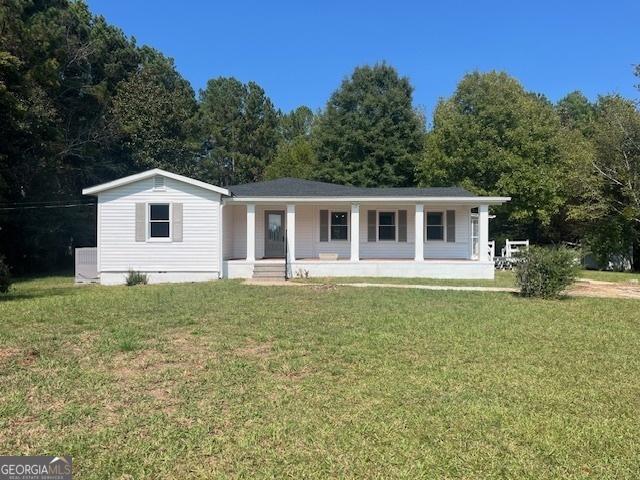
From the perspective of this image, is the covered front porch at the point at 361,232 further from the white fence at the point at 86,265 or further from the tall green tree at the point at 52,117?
the tall green tree at the point at 52,117

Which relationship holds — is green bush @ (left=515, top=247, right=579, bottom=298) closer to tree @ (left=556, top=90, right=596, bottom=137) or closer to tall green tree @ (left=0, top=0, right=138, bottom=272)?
tall green tree @ (left=0, top=0, right=138, bottom=272)

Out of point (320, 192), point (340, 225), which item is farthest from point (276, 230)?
point (320, 192)

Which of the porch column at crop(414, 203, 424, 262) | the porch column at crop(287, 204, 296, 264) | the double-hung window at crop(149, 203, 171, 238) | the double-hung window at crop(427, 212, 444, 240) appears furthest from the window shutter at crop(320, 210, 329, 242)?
the double-hung window at crop(149, 203, 171, 238)

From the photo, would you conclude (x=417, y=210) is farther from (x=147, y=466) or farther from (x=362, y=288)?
(x=147, y=466)

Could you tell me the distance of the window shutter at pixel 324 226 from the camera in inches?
733

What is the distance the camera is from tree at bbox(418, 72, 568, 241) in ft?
84.6

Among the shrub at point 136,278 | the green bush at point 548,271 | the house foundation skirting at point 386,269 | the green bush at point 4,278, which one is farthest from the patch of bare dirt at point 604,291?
the green bush at point 4,278

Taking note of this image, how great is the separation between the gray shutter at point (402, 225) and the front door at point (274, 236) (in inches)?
179

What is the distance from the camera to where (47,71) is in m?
19.7

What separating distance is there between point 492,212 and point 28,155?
916 inches

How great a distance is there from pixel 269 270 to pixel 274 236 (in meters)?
2.97

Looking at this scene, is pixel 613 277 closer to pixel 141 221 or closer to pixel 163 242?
pixel 163 242

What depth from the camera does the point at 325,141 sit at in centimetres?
3384

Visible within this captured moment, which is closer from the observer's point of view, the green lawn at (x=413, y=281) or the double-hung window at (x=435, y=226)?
the green lawn at (x=413, y=281)
